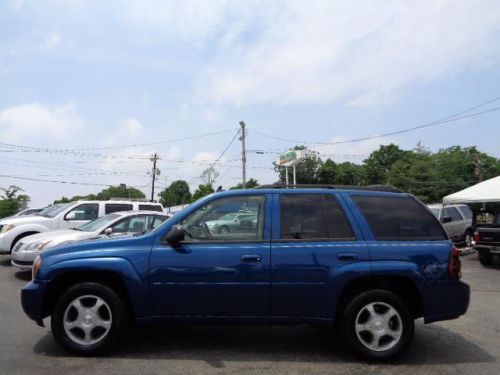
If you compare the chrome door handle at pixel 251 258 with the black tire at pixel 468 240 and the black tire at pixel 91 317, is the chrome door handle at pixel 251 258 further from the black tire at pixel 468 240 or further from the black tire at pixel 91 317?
the black tire at pixel 468 240

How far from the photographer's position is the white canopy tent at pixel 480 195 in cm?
1548

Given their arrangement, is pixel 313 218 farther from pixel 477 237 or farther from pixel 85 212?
pixel 85 212

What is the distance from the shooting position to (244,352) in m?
5.14

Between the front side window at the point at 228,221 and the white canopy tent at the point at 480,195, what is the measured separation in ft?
40.8

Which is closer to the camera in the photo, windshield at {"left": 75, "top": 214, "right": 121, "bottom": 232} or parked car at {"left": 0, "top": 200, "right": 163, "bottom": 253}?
windshield at {"left": 75, "top": 214, "right": 121, "bottom": 232}

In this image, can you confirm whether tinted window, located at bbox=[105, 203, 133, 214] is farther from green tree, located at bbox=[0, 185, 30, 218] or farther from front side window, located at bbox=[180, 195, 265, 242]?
green tree, located at bbox=[0, 185, 30, 218]

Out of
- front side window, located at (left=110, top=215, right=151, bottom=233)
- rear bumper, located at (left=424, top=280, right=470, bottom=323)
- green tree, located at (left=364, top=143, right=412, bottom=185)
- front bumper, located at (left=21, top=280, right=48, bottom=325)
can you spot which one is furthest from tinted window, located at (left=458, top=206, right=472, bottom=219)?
green tree, located at (left=364, top=143, right=412, bottom=185)

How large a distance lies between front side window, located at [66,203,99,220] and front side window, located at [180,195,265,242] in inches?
370

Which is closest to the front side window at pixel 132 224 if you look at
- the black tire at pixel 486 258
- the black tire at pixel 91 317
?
the black tire at pixel 91 317

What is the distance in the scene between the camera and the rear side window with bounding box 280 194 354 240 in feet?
16.6

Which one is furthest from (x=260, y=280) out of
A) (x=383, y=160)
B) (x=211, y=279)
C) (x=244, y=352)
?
(x=383, y=160)

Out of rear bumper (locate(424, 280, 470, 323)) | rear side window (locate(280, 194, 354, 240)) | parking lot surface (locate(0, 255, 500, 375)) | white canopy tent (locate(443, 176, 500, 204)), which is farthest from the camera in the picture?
white canopy tent (locate(443, 176, 500, 204))

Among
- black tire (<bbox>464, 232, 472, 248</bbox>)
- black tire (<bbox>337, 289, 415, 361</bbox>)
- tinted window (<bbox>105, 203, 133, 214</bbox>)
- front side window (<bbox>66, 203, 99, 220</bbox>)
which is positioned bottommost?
black tire (<bbox>337, 289, 415, 361</bbox>)

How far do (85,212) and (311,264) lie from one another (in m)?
10.6
